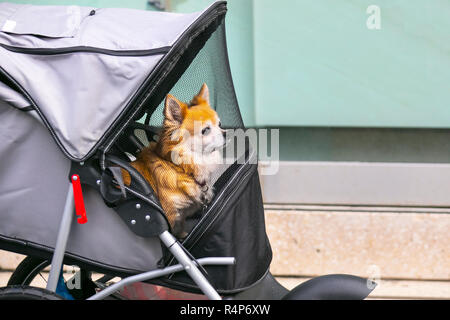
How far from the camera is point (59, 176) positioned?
207 cm

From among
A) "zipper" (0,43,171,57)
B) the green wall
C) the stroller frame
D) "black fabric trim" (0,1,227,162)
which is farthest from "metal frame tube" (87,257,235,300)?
the green wall

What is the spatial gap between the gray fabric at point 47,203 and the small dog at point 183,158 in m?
0.18

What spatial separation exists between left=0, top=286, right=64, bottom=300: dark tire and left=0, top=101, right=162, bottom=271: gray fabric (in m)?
0.16

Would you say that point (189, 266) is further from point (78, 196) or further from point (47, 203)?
point (47, 203)

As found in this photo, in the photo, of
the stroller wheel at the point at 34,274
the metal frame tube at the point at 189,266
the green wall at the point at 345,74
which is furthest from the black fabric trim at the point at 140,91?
the green wall at the point at 345,74

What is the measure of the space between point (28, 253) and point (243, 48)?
2427 millimetres

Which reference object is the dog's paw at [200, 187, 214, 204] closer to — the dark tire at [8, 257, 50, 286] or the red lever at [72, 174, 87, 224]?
the red lever at [72, 174, 87, 224]

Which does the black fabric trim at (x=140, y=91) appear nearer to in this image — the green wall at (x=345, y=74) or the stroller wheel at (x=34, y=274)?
the stroller wheel at (x=34, y=274)

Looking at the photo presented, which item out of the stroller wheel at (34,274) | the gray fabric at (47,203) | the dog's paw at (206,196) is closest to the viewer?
the gray fabric at (47,203)

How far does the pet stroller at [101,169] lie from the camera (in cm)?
198

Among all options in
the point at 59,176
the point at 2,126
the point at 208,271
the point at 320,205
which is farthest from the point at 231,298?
the point at 320,205

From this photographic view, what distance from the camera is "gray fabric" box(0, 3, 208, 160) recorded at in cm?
196

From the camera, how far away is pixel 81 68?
1985 millimetres

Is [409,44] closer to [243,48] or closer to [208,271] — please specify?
[243,48]
